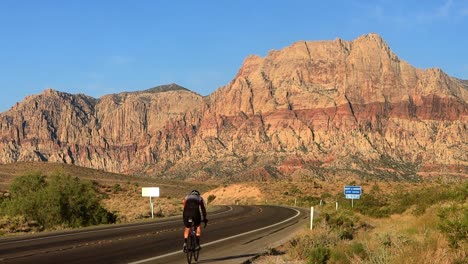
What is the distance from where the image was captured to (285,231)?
88.5 feet

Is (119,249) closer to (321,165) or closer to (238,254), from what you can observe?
(238,254)

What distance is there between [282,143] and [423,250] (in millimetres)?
176380

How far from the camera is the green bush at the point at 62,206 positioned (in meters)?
34.2

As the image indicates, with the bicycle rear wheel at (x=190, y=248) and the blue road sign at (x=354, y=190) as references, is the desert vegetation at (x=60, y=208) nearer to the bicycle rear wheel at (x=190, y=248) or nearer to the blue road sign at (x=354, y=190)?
the blue road sign at (x=354, y=190)

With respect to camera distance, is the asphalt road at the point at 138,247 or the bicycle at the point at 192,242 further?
the asphalt road at the point at 138,247

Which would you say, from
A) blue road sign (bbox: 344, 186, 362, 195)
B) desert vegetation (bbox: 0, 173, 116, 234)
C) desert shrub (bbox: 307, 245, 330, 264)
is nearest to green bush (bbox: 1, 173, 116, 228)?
desert vegetation (bbox: 0, 173, 116, 234)

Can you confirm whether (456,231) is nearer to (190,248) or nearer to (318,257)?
(318,257)

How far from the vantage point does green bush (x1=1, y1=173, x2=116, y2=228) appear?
3422 centimetres

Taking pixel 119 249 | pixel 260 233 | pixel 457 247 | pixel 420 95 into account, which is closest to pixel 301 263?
pixel 457 247

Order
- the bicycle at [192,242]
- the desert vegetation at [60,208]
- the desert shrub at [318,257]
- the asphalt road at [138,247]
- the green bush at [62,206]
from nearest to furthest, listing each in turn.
A: the desert shrub at [318,257], the bicycle at [192,242], the asphalt road at [138,247], the desert vegetation at [60,208], the green bush at [62,206]

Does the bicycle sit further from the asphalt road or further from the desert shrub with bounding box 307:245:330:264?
the desert shrub with bounding box 307:245:330:264

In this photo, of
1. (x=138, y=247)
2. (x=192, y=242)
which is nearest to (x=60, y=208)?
(x=138, y=247)

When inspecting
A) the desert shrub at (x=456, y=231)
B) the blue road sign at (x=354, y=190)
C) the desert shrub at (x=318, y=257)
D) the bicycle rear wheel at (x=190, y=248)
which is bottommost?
the blue road sign at (x=354, y=190)

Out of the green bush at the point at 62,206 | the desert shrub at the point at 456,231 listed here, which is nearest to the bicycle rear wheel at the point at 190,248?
the desert shrub at the point at 456,231
